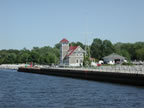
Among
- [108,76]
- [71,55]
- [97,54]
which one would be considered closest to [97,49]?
[97,54]

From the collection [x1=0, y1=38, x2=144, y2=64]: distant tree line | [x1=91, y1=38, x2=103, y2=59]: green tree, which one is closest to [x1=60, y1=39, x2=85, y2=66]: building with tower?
[x1=0, y1=38, x2=144, y2=64]: distant tree line

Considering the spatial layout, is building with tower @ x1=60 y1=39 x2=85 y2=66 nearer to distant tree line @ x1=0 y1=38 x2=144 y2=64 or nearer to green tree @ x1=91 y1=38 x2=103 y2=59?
distant tree line @ x1=0 y1=38 x2=144 y2=64

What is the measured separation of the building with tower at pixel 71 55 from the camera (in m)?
113

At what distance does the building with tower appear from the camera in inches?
4447

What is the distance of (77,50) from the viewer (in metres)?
114

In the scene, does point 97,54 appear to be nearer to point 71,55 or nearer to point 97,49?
point 97,49

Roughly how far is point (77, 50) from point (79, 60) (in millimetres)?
3993

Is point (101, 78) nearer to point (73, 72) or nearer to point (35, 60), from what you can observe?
point (73, 72)

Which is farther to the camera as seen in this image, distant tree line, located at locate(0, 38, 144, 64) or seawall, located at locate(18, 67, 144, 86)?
distant tree line, located at locate(0, 38, 144, 64)

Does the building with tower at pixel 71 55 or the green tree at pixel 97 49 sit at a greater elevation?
the green tree at pixel 97 49

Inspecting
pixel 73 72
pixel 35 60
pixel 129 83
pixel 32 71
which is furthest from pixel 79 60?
pixel 129 83

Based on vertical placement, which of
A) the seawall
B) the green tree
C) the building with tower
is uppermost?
the green tree

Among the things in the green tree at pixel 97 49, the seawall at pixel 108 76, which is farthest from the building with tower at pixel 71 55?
the green tree at pixel 97 49

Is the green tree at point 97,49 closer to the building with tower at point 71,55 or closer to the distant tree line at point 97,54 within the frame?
the distant tree line at point 97,54
